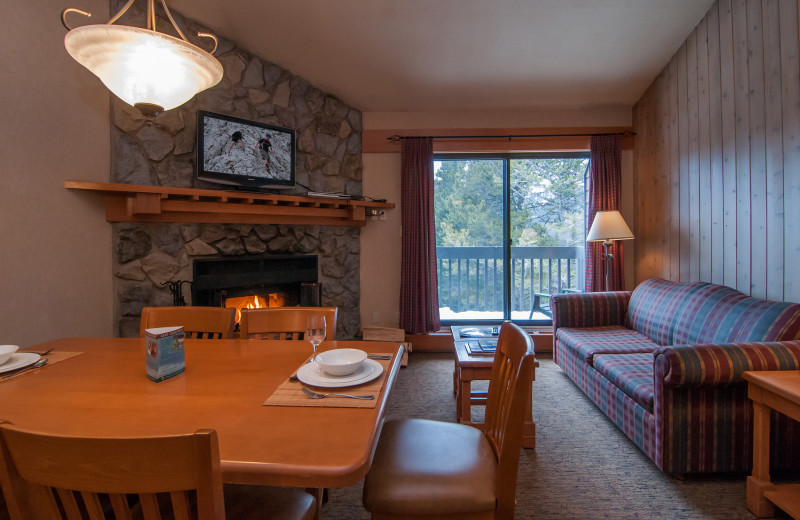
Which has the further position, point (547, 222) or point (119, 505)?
point (547, 222)

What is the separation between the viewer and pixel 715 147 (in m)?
2.80

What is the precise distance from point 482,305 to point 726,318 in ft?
7.44

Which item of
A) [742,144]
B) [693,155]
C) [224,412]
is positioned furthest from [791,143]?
[224,412]

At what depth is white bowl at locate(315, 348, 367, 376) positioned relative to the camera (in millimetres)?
1147

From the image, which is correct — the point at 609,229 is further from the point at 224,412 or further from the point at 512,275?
the point at 224,412

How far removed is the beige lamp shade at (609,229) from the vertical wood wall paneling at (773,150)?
97 cm

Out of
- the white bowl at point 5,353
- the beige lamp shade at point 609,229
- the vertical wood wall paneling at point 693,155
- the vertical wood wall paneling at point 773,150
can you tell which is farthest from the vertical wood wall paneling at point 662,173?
the white bowl at point 5,353

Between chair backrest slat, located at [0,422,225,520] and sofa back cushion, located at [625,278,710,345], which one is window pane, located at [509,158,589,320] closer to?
sofa back cushion, located at [625,278,710,345]

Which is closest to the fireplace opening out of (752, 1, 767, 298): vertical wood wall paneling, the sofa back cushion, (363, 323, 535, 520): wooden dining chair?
(363, 323, 535, 520): wooden dining chair

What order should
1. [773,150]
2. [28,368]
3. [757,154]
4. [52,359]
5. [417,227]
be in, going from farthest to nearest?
[417,227]
[757,154]
[773,150]
[52,359]
[28,368]

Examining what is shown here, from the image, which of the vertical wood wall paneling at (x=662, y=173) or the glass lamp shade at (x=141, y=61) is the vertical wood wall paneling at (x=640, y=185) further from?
the glass lamp shade at (x=141, y=61)

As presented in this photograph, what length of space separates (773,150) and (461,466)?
2.68 m

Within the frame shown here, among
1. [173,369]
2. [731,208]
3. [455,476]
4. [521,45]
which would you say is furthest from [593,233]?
[173,369]

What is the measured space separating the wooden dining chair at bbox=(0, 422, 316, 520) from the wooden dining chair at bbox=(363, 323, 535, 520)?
22.8 inches
